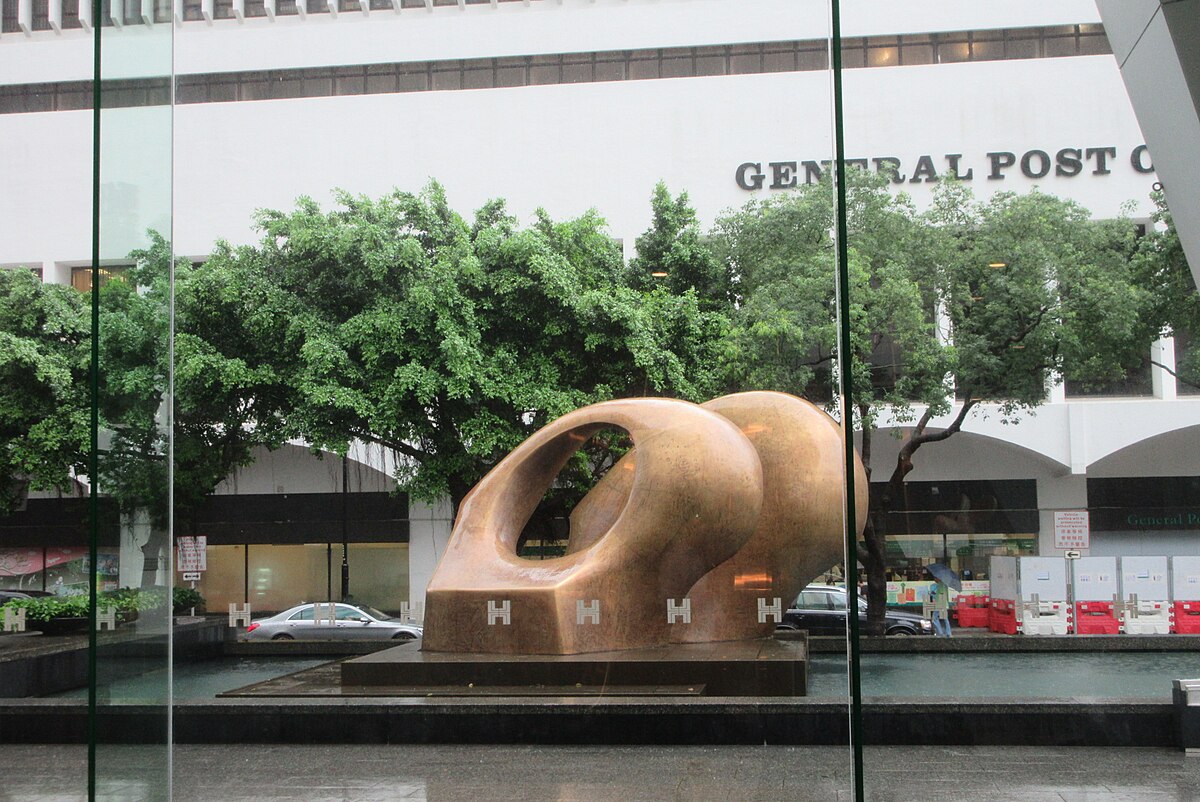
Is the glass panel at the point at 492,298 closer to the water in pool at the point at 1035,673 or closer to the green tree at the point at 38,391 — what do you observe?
the green tree at the point at 38,391

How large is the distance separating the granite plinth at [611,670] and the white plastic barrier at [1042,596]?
2736mm

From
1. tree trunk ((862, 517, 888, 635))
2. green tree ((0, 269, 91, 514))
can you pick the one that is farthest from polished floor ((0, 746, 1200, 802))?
green tree ((0, 269, 91, 514))

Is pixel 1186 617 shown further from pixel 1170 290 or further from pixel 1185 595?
pixel 1170 290

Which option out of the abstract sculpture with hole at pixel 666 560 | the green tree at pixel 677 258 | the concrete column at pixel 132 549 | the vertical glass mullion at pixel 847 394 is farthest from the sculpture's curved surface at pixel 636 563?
the vertical glass mullion at pixel 847 394

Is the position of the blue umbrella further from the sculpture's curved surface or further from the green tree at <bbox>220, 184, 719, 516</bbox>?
the green tree at <bbox>220, 184, 719, 516</bbox>

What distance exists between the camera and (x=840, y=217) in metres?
4.30

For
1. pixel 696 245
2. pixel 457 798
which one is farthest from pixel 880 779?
pixel 696 245

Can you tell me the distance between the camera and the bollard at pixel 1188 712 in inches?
236

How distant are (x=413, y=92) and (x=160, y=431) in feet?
17.7

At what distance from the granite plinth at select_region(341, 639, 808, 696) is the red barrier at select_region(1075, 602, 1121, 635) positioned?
2879mm

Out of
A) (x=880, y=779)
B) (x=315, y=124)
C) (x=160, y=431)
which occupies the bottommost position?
(x=880, y=779)

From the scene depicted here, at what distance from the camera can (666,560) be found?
9938 mm

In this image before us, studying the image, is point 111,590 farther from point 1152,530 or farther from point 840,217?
point 1152,530

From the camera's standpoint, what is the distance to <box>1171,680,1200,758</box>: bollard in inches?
236
